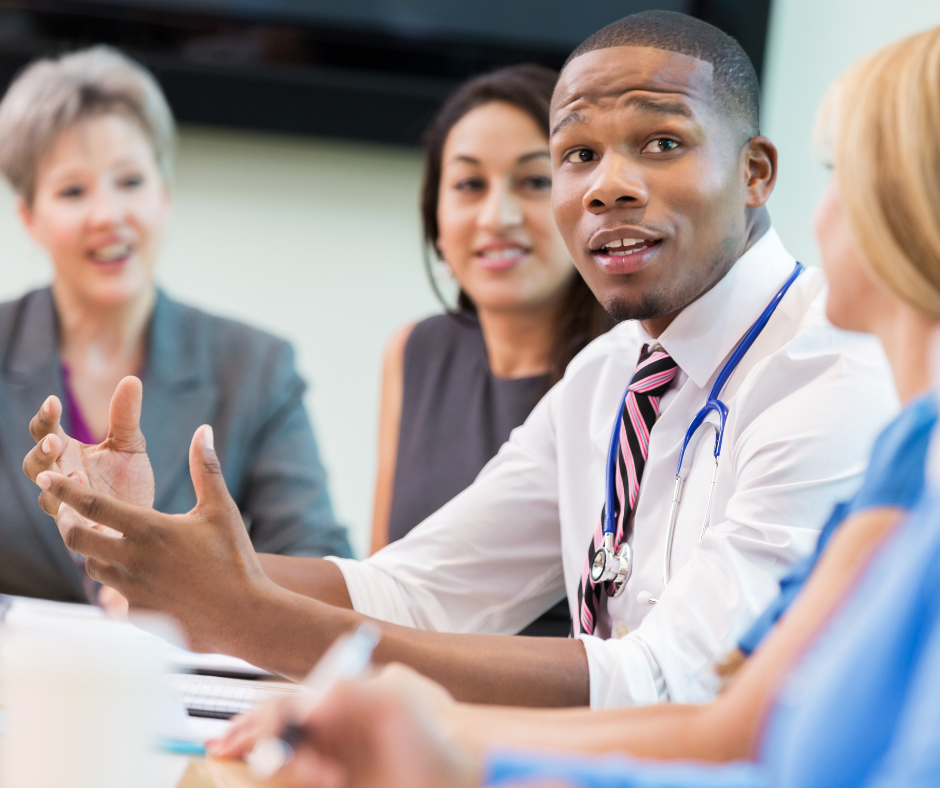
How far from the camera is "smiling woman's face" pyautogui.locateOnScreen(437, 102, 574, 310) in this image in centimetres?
189

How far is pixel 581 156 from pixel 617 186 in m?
0.08

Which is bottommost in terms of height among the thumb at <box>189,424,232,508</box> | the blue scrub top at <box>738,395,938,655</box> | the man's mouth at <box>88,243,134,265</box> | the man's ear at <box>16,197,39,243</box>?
the blue scrub top at <box>738,395,938,655</box>

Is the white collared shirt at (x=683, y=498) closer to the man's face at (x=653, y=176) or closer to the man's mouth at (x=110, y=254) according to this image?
the man's face at (x=653, y=176)

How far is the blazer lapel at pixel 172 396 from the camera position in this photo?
5.99 ft

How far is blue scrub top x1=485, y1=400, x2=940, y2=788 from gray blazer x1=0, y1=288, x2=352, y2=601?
1.26 meters

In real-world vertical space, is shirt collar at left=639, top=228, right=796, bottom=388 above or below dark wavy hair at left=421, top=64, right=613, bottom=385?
below

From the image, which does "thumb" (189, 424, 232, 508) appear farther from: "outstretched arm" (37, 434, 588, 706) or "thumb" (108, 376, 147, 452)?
"thumb" (108, 376, 147, 452)

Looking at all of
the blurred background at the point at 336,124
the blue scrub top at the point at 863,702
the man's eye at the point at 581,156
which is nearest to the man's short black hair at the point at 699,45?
the man's eye at the point at 581,156

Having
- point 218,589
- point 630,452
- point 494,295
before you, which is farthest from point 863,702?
point 494,295

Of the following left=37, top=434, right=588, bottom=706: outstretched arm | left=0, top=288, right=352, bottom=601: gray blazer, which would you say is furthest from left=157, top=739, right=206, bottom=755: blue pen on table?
left=0, top=288, right=352, bottom=601: gray blazer

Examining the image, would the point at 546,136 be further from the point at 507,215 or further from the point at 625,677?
the point at 625,677

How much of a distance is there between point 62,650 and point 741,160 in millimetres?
913

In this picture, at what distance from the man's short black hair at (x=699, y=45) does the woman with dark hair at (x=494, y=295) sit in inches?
24.8

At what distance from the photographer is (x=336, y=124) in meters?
2.57
